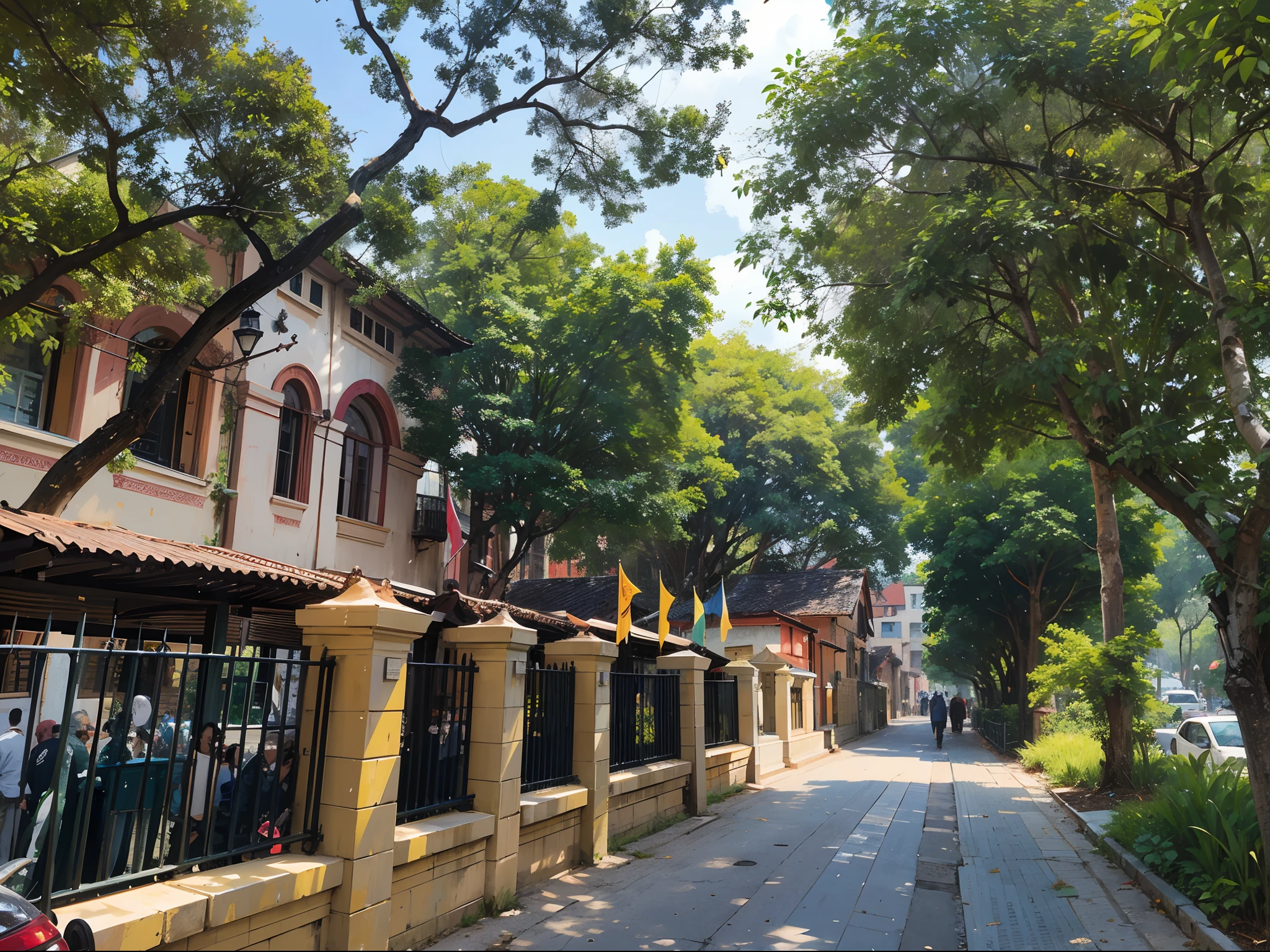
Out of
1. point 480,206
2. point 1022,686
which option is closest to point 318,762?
point 480,206

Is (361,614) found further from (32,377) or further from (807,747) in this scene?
(807,747)

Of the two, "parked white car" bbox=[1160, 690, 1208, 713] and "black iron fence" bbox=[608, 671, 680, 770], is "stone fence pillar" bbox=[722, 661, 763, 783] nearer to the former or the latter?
"black iron fence" bbox=[608, 671, 680, 770]

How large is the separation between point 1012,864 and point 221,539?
12.6 m

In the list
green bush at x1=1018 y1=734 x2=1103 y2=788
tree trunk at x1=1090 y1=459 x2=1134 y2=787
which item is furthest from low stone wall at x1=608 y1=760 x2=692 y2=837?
green bush at x1=1018 y1=734 x2=1103 y2=788

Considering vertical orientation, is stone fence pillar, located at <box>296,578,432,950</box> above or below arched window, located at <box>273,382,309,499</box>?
below

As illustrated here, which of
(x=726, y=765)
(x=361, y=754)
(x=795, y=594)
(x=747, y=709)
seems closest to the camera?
(x=361, y=754)

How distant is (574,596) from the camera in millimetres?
28047

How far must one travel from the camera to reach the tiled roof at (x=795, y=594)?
32.1 m

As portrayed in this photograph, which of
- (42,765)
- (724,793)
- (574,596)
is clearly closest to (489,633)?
(42,765)

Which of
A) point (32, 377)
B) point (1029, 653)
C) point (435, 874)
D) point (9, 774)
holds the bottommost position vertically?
point (435, 874)

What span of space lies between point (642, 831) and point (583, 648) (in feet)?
10.0

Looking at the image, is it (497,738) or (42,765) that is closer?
(42,765)

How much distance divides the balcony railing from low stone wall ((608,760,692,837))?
389 inches

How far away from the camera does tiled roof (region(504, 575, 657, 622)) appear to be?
26062mm
